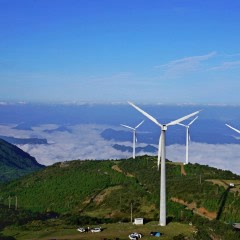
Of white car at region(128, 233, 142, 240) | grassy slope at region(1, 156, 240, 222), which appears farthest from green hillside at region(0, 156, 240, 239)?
white car at region(128, 233, 142, 240)

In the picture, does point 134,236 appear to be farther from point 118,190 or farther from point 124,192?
point 118,190

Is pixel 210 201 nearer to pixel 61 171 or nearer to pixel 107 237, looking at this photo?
pixel 107 237

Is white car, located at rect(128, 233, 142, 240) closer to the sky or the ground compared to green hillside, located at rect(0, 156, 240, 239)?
closer to the sky

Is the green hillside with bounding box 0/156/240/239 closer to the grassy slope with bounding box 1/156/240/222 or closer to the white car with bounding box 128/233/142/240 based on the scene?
the grassy slope with bounding box 1/156/240/222

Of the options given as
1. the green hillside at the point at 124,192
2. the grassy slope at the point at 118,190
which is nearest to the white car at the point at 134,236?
the green hillside at the point at 124,192

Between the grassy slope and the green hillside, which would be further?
the grassy slope

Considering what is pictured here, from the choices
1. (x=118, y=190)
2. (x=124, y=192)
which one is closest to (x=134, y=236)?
(x=124, y=192)

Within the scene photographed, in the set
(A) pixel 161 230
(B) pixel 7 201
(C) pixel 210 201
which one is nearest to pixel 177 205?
(C) pixel 210 201

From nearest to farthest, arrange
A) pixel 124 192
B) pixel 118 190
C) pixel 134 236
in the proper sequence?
pixel 134 236, pixel 124 192, pixel 118 190

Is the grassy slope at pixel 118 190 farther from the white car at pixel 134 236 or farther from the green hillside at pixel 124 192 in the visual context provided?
the white car at pixel 134 236

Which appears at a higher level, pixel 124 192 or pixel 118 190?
pixel 124 192

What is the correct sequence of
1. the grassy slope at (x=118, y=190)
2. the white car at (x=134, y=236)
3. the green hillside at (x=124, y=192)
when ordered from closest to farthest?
1. the white car at (x=134, y=236)
2. the green hillside at (x=124, y=192)
3. the grassy slope at (x=118, y=190)
